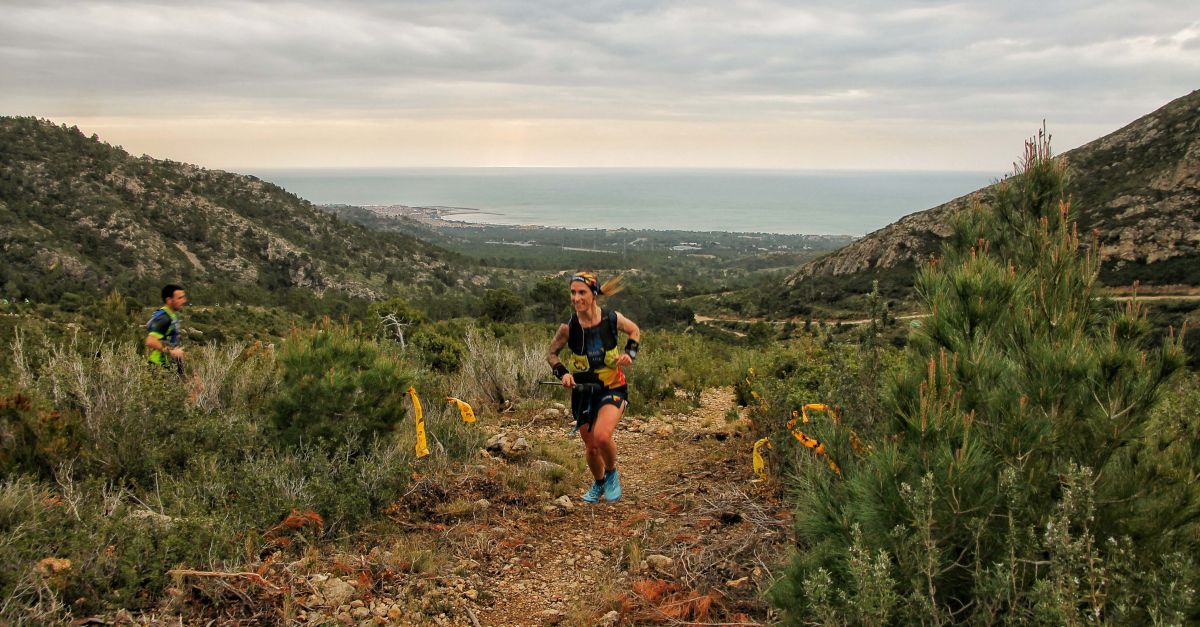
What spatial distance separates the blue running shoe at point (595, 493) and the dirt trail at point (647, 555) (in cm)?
6

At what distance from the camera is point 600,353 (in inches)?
184

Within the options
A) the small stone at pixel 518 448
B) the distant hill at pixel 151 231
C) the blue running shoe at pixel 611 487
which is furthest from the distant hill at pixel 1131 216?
the distant hill at pixel 151 231

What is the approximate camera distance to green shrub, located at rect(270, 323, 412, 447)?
4480 millimetres

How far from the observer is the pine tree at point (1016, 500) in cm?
181

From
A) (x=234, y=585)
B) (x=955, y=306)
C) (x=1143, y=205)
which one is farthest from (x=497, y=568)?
(x=1143, y=205)

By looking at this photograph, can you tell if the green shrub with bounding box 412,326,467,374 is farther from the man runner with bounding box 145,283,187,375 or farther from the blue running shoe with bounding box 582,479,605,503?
the blue running shoe with bounding box 582,479,605,503

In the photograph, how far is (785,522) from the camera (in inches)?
145

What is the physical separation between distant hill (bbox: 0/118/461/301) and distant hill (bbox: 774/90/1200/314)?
3036 cm

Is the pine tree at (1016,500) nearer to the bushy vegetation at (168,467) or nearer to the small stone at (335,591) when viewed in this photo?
the small stone at (335,591)

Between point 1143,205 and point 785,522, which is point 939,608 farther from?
point 1143,205

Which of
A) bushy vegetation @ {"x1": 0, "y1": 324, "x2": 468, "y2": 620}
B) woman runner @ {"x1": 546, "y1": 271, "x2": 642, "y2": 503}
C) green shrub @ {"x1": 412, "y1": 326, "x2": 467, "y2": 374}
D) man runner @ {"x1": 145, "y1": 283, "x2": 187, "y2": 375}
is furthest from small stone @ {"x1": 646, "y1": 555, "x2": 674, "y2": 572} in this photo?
green shrub @ {"x1": 412, "y1": 326, "x2": 467, "y2": 374}

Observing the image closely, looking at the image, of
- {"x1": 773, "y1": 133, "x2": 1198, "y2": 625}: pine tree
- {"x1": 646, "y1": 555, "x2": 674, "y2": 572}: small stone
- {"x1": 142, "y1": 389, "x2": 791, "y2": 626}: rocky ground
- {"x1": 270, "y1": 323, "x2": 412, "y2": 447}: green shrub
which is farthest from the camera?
{"x1": 270, "y1": 323, "x2": 412, "y2": 447}: green shrub

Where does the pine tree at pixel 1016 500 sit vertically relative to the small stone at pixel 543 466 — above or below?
above

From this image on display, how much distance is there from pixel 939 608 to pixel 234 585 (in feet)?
9.25
